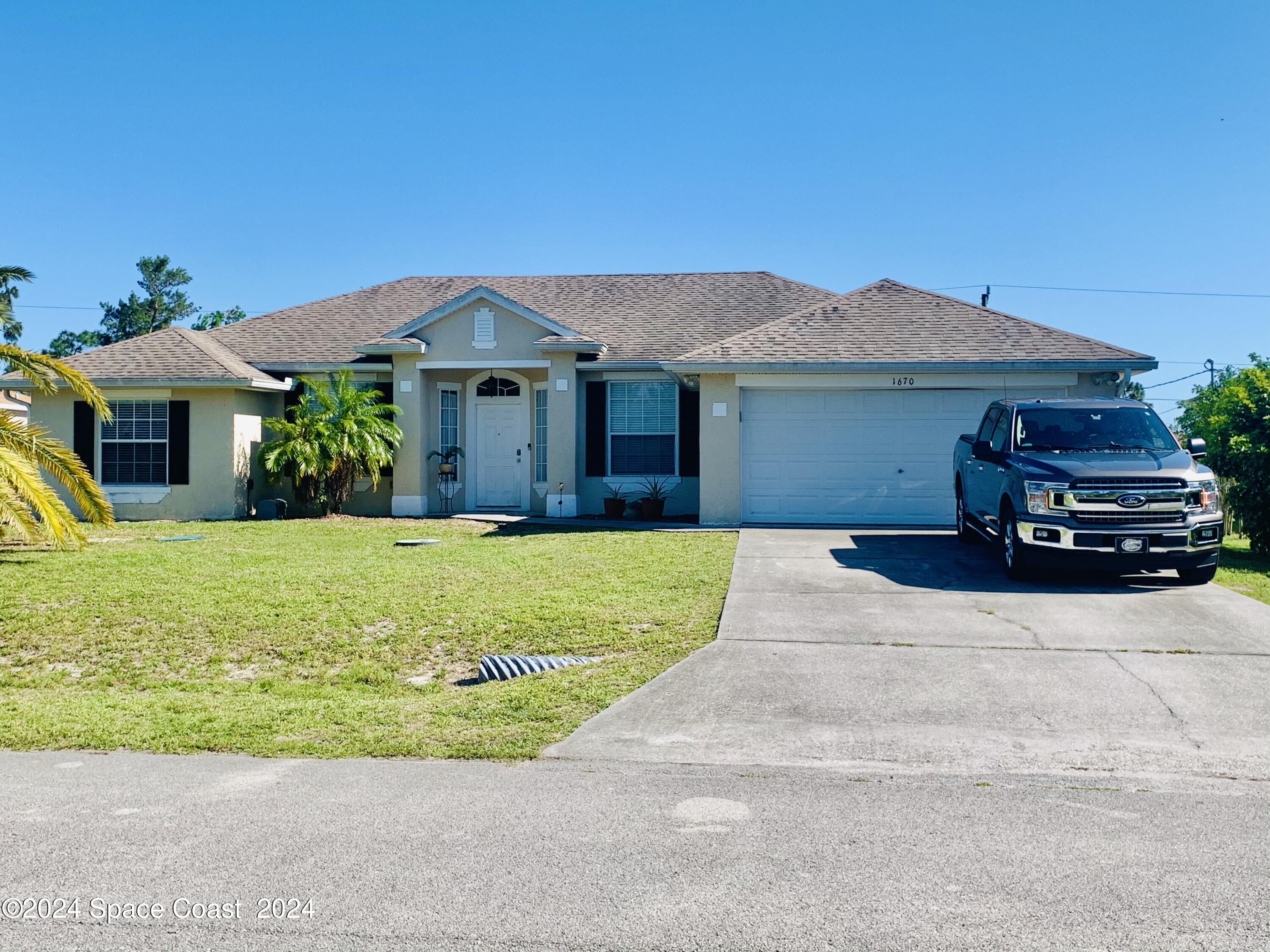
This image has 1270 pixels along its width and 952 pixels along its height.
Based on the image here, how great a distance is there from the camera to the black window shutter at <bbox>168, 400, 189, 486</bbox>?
726 inches

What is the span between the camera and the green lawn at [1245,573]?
10.8m

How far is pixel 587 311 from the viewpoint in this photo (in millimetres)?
20953

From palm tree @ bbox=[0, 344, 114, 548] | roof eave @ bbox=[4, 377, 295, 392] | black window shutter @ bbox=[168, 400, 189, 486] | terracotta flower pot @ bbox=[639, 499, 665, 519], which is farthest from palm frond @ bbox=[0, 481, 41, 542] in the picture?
terracotta flower pot @ bbox=[639, 499, 665, 519]

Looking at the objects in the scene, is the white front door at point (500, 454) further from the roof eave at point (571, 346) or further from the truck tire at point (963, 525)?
the truck tire at point (963, 525)

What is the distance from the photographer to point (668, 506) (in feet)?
60.9

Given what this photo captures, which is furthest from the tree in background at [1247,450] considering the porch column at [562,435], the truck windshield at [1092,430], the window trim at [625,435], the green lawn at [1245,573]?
the porch column at [562,435]

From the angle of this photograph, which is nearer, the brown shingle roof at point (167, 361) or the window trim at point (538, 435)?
the brown shingle roof at point (167, 361)

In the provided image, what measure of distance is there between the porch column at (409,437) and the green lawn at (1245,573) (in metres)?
12.7

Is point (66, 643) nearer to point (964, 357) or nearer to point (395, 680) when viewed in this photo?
point (395, 680)

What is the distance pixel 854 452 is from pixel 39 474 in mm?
11509

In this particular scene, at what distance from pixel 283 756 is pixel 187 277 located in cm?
5398

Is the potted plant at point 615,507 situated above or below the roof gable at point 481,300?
below

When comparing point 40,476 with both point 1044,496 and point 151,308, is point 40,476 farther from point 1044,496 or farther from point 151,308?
point 151,308

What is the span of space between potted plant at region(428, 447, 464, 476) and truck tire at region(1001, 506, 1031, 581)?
1077cm
